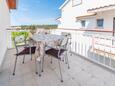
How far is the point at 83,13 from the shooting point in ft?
34.2

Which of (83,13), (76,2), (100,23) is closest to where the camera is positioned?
(100,23)

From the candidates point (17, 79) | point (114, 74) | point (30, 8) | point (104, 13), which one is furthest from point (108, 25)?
point (30, 8)

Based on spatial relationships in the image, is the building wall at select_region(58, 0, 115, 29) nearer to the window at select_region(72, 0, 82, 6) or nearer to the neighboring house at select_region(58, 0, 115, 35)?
the neighboring house at select_region(58, 0, 115, 35)

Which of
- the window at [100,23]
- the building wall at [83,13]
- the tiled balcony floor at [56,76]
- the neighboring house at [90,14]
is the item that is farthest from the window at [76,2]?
the tiled balcony floor at [56,76]

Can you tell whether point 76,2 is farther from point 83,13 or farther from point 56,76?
point 56,76

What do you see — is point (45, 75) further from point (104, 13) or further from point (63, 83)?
point (104, 13)

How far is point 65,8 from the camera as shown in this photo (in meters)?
13.3

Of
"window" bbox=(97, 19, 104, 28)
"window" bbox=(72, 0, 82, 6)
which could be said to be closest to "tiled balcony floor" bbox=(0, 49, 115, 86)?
"window" bbox=(97, 19, 104, 28)

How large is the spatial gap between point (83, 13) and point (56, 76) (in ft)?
27.0

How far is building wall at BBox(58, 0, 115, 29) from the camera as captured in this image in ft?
25.9

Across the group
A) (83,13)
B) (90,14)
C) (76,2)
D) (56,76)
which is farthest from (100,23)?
(56,76)

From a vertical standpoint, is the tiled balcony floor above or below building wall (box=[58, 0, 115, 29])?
below

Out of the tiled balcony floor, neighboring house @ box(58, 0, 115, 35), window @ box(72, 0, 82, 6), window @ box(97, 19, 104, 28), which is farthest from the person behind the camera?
window @ box(72, 0, 82, 6)

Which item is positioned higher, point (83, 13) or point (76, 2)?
point (76, 2)
